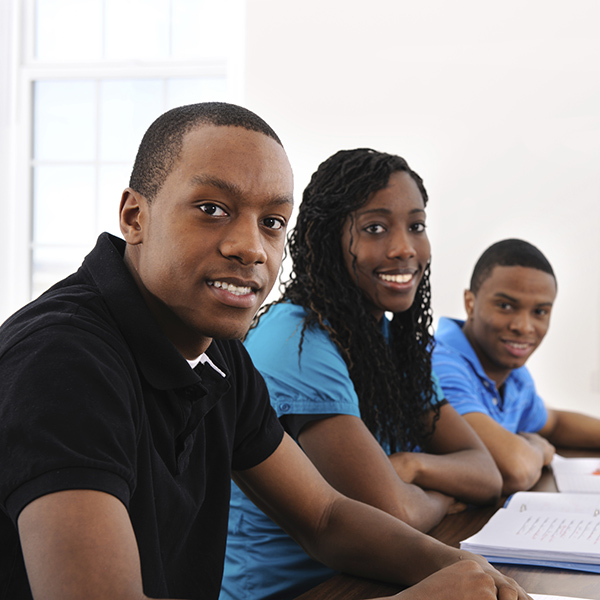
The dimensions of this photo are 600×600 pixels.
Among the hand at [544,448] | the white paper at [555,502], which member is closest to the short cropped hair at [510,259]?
the hand at [544,448]

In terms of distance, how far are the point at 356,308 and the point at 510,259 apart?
706 mm

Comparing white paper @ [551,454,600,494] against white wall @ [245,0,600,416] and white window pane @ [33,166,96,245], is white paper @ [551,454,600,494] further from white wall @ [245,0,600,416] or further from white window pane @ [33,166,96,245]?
white window pane @ [33,166,96,245]

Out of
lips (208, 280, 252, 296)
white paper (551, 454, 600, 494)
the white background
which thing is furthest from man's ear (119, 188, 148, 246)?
the white background

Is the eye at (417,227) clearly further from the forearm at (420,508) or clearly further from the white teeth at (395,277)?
the forearm at (420,508)

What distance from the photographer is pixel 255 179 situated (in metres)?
0.87

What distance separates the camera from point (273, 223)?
93cm

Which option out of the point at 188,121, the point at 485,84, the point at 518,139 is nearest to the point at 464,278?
the point at 518,139

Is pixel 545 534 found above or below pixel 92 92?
below

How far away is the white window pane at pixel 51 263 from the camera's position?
371 cm

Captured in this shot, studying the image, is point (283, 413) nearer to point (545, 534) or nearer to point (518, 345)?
point (545, 534)

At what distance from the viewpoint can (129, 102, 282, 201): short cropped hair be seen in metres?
0.88

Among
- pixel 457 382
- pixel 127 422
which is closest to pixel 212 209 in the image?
pixel 127 422

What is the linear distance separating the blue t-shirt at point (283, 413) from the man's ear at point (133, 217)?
0.54 meters

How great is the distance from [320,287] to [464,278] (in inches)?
68.3
